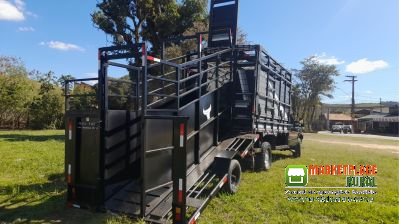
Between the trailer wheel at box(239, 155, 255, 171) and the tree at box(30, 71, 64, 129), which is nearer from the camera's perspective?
the trailer wheel at box(239, 155, 255, 171)

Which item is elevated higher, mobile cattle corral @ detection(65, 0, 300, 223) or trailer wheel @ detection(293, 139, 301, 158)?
mobile cattle corral @ detection(65, 0, 300, 223)

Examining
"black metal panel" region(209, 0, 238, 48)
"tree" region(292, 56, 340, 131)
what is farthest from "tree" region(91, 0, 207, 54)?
"tree" region(292, 56, 340, 131)

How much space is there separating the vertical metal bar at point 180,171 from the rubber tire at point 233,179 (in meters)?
1.95

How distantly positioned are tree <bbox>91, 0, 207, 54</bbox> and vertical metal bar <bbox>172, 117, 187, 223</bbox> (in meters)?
15.1

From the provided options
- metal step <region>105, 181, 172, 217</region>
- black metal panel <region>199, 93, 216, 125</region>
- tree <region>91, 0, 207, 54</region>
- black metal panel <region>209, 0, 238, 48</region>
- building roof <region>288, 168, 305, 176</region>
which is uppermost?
tree <region>91, 0, 207, 54</region>

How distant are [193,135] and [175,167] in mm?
1485

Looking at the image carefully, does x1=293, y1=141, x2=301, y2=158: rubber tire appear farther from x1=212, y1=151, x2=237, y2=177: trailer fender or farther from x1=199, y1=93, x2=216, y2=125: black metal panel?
x1=212, y1=151, x2=237, y2=177: trailer fender

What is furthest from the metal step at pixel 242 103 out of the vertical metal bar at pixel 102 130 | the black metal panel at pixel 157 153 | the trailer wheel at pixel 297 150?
the trailer wheel at pixel 297 150

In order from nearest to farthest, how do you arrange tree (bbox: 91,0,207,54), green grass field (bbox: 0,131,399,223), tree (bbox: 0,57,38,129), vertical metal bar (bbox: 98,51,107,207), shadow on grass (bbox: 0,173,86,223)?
vertical metal bar (bbox: 98,51,107,207) → shadow on grass (bbox: 0,173,86,223) → green grass field (bbox: 0,131,399,223) → tree (bbox: 91,0,207,54) → tree (bbox: 0,57,38,129)

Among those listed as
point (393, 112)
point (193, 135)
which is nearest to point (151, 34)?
point (193, 135)

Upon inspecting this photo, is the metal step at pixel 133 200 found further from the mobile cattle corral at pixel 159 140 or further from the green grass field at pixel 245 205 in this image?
the green grass field at pixel 245 205

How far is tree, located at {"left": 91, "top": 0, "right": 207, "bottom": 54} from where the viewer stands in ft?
59.7

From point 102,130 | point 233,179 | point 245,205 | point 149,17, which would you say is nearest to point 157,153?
point 102,130

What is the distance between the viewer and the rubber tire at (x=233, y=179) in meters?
6.15
